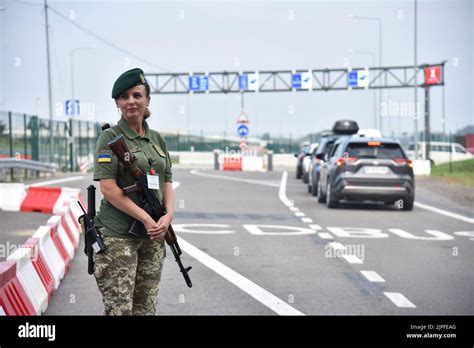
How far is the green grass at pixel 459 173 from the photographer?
35.0m

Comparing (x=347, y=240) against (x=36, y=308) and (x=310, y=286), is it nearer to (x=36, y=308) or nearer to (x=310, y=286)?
(x=310, y=286)

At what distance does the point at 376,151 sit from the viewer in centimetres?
2084

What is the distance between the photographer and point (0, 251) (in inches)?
490

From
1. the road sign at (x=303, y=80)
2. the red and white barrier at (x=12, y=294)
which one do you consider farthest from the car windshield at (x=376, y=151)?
the road sign at (x=303, y=80)

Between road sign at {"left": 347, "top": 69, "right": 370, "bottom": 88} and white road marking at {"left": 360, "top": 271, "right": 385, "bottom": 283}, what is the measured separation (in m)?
62.6

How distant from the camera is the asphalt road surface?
8.91 meters

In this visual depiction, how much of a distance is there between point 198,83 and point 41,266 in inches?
2589

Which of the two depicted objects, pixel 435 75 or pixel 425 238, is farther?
pixel 435 75

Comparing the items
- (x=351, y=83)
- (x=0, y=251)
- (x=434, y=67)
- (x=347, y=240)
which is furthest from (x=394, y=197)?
(x=351, y=83)

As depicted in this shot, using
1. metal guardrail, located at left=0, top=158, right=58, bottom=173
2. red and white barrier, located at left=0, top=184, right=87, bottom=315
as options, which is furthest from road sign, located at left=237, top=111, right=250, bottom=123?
red and white barrier, located at left=0, top=184, right=87, bottom=315

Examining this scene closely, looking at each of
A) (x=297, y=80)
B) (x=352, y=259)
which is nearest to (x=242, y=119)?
(x=297, y=80)

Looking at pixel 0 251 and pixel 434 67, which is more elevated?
Result: pixel 434 67

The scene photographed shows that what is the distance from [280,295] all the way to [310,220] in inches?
350

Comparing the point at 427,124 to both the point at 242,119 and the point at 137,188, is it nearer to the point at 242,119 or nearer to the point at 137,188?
the point at 242,119
